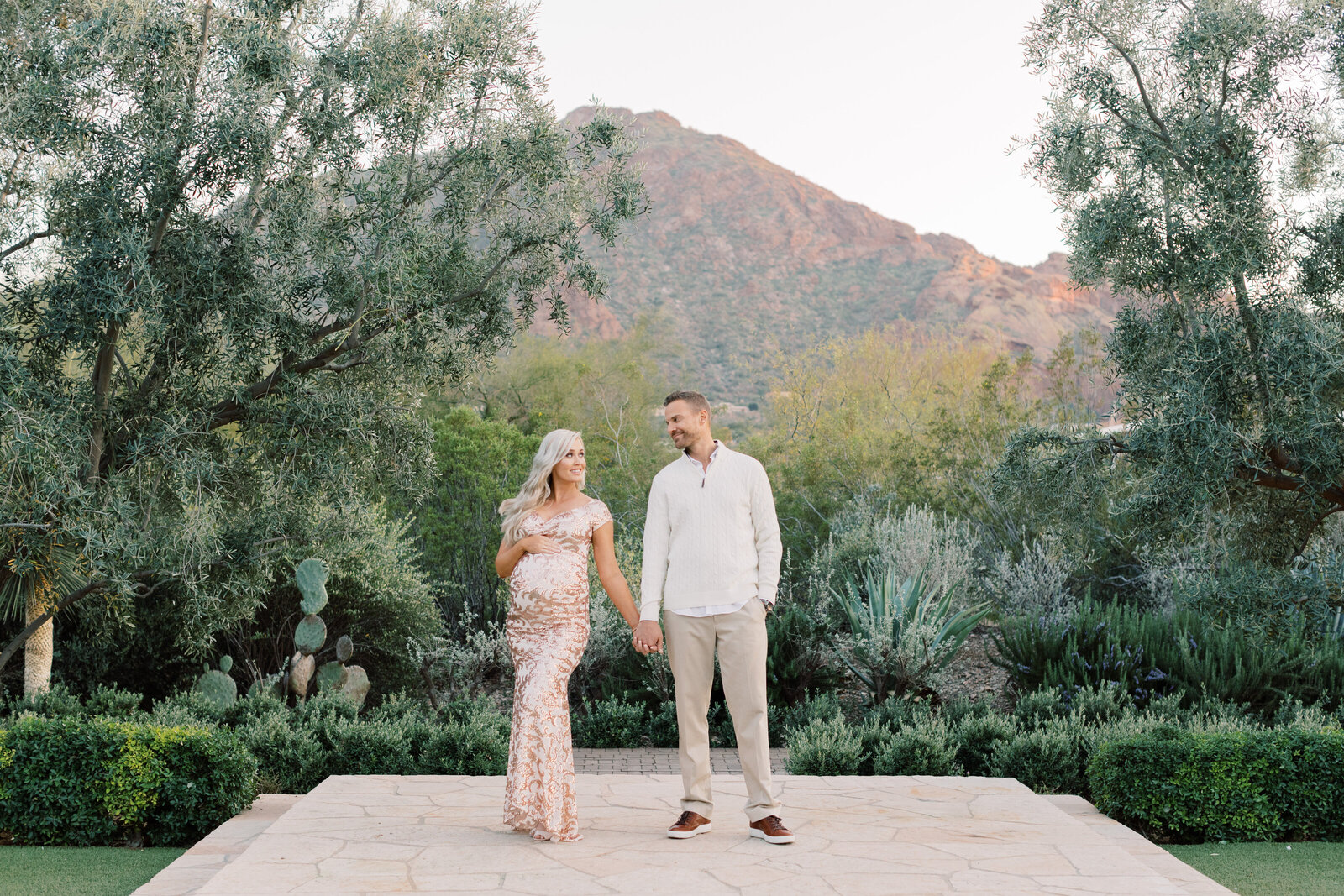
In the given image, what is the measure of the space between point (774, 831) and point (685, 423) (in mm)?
1802

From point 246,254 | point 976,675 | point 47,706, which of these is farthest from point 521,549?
point 976,675

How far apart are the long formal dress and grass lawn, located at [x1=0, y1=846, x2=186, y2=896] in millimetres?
2008

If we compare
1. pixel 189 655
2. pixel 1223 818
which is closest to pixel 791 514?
pixel 189 655

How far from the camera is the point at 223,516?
8188mm

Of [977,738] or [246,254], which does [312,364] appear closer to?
[246,254]

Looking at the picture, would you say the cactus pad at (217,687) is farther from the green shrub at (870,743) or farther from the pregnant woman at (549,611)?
the pregnant woman at (549,611)

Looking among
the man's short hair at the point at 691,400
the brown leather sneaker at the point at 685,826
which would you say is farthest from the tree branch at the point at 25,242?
the brown leather sneaker at the point at 685,826

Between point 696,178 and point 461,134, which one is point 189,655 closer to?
point 461,134

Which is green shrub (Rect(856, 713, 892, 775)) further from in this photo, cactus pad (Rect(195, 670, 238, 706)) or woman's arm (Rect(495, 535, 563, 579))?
cactus pad (Rect(195, 670, 238, 706))

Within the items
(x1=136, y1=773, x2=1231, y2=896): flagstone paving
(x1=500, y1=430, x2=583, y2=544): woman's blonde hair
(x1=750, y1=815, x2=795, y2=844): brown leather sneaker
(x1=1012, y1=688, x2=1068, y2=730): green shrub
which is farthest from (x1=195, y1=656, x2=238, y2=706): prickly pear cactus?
(x1=1012, y1=688, x2=1068, y2=730): green shrub

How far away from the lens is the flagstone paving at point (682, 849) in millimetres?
4328

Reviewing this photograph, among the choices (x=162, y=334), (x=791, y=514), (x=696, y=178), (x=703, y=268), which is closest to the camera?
(x=162, y=334)

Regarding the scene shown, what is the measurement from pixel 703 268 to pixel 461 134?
56514 mm

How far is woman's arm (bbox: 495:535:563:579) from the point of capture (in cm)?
489
